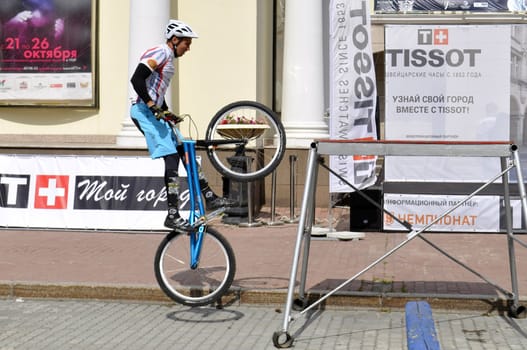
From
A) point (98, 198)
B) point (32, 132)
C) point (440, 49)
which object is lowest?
point (98, 198)

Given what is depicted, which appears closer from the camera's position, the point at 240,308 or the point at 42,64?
the point at 240,308

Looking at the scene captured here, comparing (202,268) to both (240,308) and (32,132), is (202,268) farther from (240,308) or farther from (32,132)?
(32,132)

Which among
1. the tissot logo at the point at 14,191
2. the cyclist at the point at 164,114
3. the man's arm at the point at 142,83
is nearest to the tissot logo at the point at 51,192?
the tissot logo at the point at 14,191

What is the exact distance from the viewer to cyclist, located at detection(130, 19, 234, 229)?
26.1ft

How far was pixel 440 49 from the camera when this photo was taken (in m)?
13.2

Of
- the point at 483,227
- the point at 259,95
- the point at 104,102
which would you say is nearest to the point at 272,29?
the point at 259,95

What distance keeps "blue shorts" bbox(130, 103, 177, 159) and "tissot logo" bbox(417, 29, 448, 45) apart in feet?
20.5

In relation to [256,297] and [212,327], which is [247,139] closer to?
[256,297]

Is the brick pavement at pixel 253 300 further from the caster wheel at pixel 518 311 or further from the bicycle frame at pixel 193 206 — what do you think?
the bicycle frame at pixel 193 206

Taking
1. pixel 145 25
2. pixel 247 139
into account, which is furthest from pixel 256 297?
pixel 145 25

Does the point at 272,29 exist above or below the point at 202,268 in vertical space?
above

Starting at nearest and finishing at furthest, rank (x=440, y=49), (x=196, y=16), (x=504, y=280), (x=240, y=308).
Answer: (x=240, y=308), (x=504, y=280), (x=440, y=49), (x=196, y=16)

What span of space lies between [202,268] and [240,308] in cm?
103

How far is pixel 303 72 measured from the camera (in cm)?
1608
